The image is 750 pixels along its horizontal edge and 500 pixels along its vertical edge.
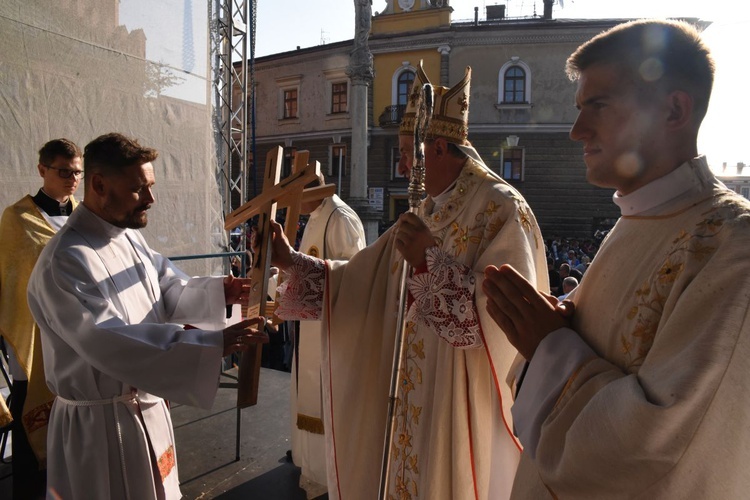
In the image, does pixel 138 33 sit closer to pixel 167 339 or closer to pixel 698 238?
pixel 167 339

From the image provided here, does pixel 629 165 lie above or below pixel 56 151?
below

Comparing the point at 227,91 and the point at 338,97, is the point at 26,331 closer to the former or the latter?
the point at 227,91

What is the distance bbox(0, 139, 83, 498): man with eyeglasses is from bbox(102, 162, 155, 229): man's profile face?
155 cm

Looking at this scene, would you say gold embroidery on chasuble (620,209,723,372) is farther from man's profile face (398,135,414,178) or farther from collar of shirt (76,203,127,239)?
collar of shirt (76,203,127,239)

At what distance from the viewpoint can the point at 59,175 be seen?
11.9 feet

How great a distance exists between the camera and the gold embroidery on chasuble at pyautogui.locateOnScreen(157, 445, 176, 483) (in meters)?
2.33

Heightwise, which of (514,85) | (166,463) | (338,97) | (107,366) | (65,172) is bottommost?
(166,463)

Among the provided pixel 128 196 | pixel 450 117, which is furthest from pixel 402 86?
pixel 128 196

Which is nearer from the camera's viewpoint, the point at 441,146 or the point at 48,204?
the point at 441,146

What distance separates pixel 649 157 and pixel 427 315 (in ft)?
3.69

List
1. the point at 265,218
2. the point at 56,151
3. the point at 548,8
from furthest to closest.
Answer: the point at 548,8 → the point at 56,151 → the point at 265,218

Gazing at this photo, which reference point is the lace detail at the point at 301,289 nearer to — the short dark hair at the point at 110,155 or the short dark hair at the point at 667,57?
the short dark hair at the point at 110,155

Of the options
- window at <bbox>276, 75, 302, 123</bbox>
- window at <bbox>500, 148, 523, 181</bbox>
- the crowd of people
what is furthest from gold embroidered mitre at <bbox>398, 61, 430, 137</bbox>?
window at <bbox>276, 75, 302, 123</bbox>

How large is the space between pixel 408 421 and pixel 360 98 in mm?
15194
